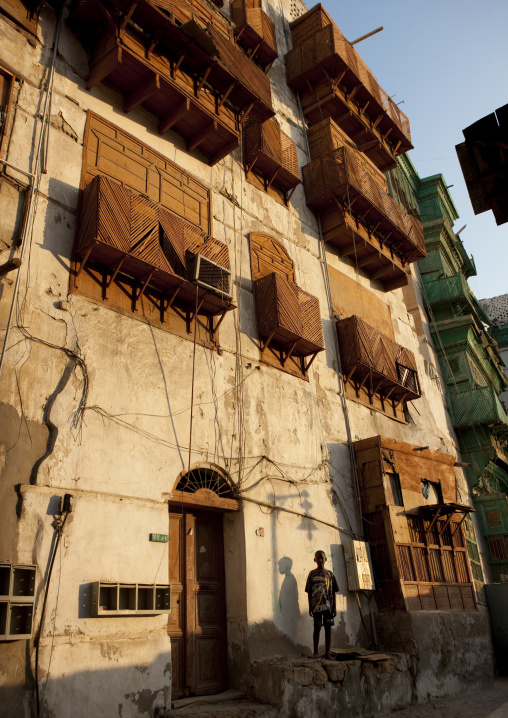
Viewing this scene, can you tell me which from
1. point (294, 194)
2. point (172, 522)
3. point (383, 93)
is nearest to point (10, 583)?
point (172, 522)

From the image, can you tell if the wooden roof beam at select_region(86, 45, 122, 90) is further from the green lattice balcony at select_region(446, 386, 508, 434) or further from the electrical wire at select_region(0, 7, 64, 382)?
the green lattice balcony at select_region(446, 386, 508, 434)

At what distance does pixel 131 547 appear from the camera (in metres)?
8.27

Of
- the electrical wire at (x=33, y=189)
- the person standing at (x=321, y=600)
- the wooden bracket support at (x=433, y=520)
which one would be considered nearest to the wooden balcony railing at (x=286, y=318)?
the wooden bracket support at (x=433, y=520)

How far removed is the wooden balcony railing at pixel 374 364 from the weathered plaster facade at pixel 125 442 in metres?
1.03

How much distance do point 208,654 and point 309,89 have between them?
1633cm

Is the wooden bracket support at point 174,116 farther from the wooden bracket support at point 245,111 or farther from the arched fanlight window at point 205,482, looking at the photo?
the arched fanlight window at point 205,482

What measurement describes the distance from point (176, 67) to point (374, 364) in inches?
330

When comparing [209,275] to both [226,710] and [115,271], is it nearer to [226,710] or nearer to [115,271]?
[115,271]

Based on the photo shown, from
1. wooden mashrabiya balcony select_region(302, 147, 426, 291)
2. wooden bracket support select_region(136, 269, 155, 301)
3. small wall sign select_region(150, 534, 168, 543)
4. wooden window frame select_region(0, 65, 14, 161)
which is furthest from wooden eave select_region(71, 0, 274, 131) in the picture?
small wall sign select_region(150, 534, 168, 543)

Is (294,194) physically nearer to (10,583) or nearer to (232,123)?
(232,123)

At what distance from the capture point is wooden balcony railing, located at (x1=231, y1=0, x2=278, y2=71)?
16.3 metres

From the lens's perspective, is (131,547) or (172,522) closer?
(131,547)

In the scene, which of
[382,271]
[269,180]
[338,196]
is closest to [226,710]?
[269,180]

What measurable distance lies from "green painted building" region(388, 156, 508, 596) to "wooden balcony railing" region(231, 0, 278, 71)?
859 cm
